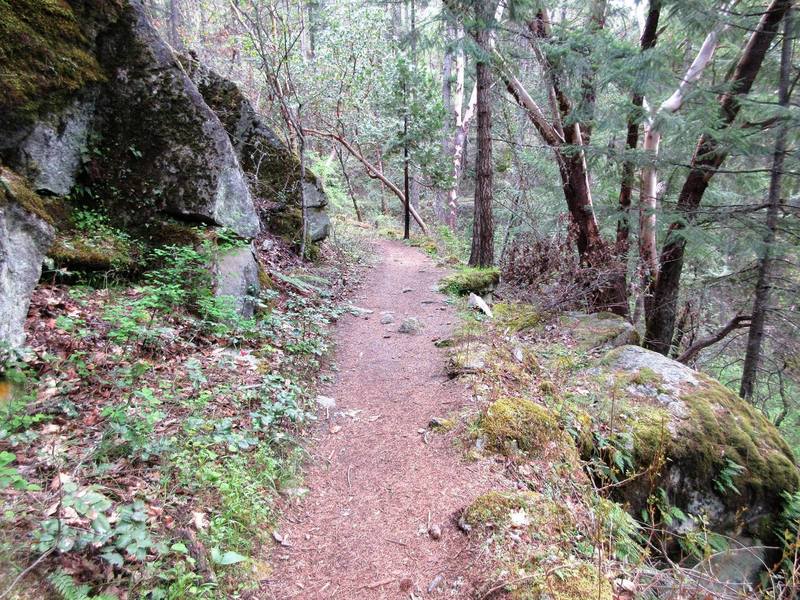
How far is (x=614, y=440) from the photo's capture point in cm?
437

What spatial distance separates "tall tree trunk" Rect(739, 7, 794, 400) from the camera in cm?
623

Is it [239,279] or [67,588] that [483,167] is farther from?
[67,588]

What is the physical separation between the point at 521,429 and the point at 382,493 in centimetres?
134

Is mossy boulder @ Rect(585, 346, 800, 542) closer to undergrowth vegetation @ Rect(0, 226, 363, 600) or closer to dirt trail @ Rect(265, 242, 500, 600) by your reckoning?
dirt trail @ Rect(265, 242, 500, 600)

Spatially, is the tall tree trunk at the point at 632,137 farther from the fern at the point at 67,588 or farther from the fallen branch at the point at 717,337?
the fern at the point at 67,588

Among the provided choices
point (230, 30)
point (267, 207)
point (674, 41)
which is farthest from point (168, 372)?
point (230, 30)

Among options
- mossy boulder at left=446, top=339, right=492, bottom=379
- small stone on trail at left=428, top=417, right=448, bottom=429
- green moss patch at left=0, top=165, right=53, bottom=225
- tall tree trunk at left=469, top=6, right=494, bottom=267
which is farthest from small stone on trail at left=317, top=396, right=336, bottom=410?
tall tree trunk at left=469, top=6, right=494, bottom=267

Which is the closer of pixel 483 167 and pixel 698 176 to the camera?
pixel 698 176

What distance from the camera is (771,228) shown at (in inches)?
256

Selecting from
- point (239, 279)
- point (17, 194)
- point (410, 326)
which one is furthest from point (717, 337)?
point (17, 194)

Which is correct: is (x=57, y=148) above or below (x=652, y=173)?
below

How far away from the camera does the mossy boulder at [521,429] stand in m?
3.72

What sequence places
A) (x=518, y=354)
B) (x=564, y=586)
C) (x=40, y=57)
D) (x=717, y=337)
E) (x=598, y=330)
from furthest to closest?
(x=717, y=337), (x=598, y=330), (x=518, y=354), (x=40, y=57), (x=564, y=586)

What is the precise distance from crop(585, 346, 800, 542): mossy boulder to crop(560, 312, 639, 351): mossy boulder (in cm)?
164
